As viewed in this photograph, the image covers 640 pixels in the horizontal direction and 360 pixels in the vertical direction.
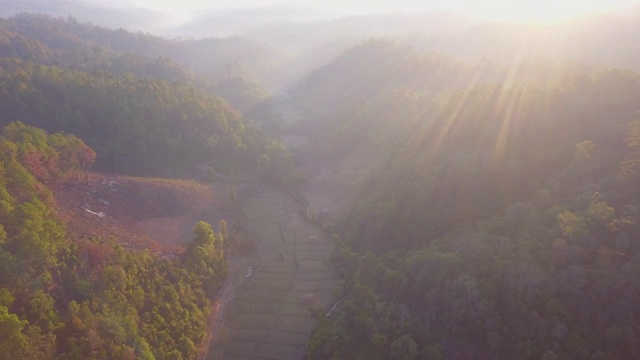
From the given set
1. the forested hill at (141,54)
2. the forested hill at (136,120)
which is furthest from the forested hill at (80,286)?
the forested hill at (141,54)

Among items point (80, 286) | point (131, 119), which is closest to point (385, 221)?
point (80, 286)

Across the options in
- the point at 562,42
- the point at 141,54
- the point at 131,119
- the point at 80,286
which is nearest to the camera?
the point at 80,286

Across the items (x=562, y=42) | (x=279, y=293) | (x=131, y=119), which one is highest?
(x=562, y=42)

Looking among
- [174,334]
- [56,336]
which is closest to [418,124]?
[174,334]

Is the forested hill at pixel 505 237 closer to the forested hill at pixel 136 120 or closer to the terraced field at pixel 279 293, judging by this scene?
the terraced field at pixel 279 293

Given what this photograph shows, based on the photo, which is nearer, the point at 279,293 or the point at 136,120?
the point at 279,293

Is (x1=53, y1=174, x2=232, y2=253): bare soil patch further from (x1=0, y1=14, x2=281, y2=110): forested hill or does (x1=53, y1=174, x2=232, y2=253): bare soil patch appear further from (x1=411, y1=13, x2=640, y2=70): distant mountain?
(x1=411, y1=13, x2=640, y2=70): distant mountain

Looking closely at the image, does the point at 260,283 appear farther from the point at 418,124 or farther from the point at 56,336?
the point at 418,124

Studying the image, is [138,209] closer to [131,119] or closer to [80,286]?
[80,286]
